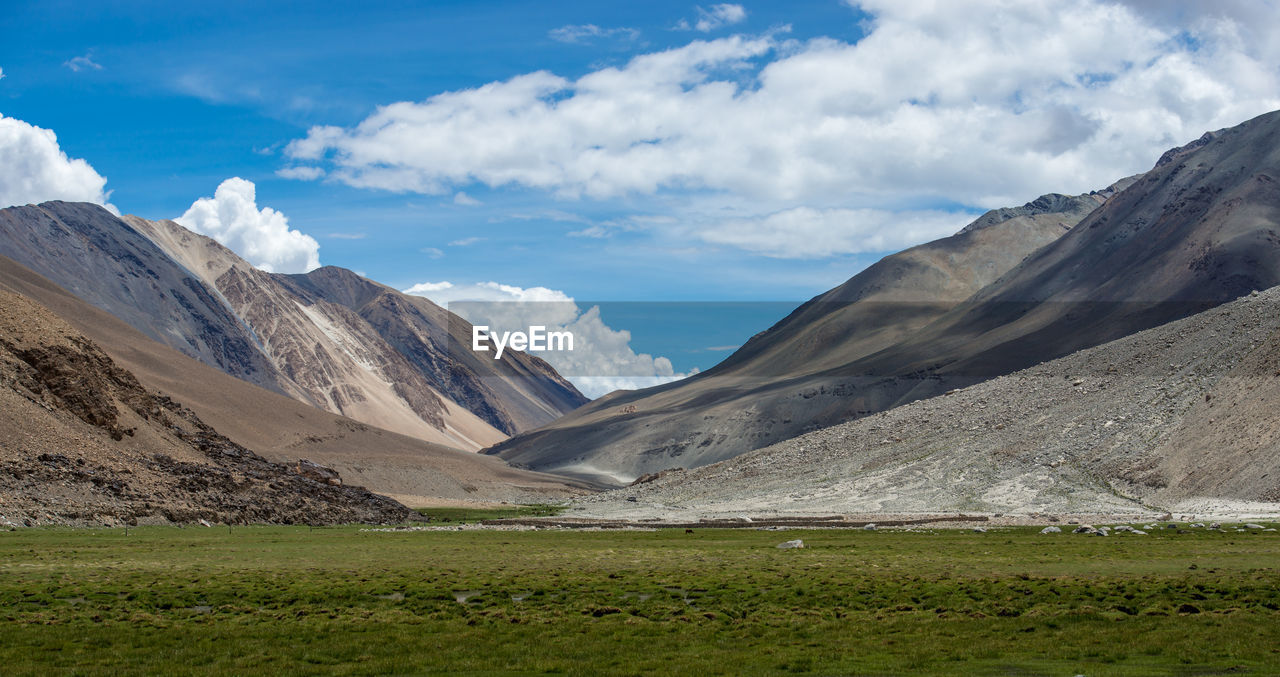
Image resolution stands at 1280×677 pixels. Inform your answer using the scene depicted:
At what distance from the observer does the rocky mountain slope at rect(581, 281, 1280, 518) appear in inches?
2813

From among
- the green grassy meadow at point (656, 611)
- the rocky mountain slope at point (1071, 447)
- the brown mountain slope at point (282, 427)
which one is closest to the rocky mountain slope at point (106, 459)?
the green grassy meadow at point (656, 611)

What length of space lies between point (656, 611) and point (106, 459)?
54805 mm

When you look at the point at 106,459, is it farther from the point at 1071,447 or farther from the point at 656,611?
the point at 1071,447

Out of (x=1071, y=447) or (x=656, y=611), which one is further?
(x=1071, y=447)

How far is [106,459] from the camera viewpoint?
6869cm

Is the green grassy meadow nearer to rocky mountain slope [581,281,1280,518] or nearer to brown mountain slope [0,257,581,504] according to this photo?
rocky mountain slope [581,281,1280,518]

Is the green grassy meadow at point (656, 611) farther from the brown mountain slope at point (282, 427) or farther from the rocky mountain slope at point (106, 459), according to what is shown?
the brown mountain slope at point (282, 427)

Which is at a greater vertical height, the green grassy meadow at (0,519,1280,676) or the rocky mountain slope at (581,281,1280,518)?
the rocky mountain slope at (581,281,1280,518)

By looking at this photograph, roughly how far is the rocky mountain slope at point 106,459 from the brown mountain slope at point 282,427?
35.2 meters

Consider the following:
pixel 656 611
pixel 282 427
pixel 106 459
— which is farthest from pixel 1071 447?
pixel 282 427

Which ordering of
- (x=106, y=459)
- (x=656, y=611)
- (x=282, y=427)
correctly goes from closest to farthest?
(x=656, y=611) < (x=106, y=459) < (x=282, y=427)

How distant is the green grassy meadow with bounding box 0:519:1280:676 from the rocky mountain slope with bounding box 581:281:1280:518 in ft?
93.7

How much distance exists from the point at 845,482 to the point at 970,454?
1081 cm

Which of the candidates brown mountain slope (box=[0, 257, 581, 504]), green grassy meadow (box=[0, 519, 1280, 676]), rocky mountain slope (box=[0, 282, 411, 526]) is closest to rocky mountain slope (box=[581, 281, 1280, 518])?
green grassy meadow (box=[0, 519, 1280, 676])
